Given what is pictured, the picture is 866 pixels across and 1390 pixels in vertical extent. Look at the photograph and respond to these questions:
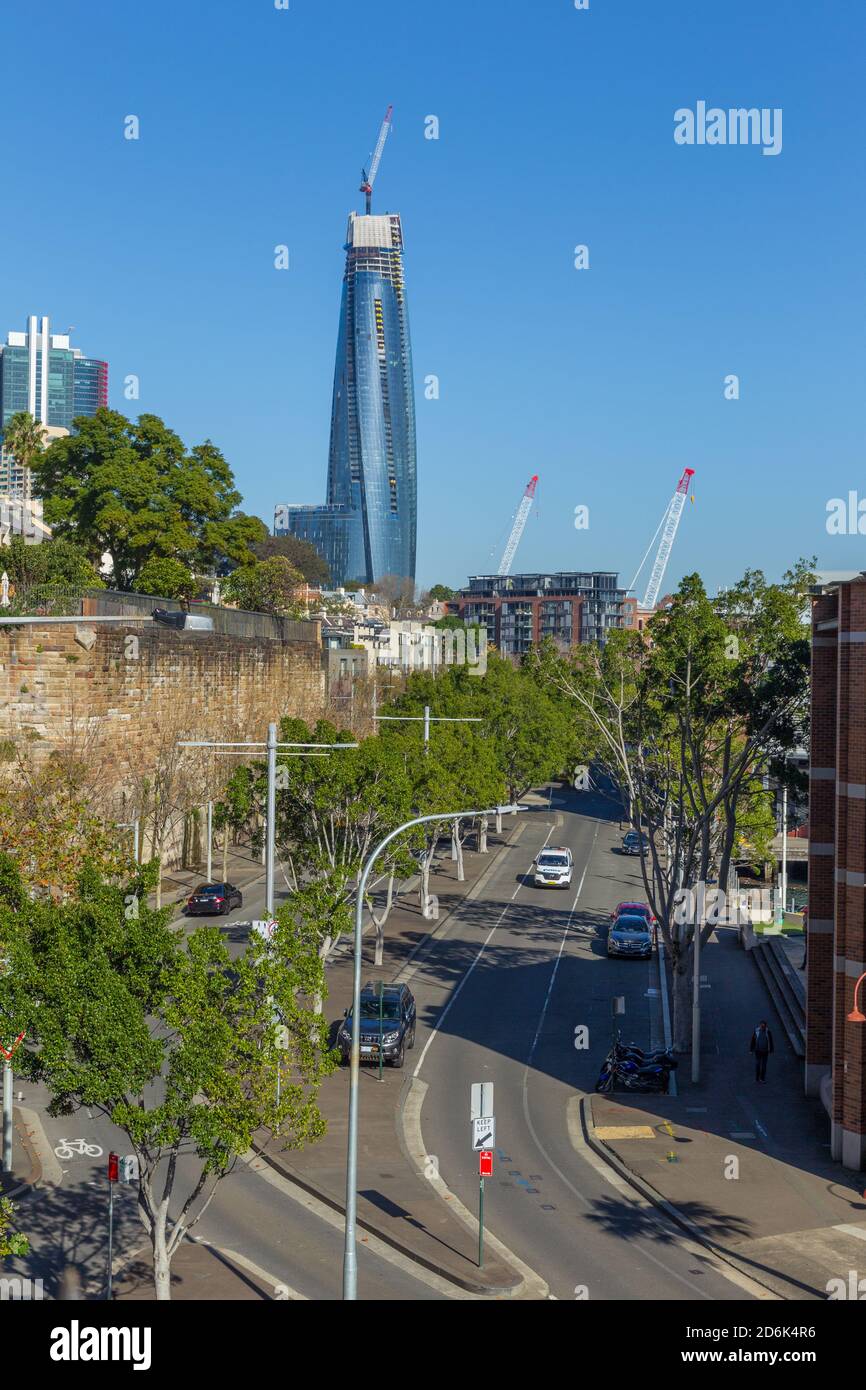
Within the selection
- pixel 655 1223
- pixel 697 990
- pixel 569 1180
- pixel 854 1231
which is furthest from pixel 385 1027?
pixel 854 1231

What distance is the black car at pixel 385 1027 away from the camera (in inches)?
1371

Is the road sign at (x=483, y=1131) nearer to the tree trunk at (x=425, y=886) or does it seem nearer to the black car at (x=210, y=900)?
the black car at (x=210, y=900)

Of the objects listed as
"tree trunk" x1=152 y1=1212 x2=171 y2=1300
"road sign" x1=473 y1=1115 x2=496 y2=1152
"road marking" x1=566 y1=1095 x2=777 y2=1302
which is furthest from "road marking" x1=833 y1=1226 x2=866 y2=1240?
"tree trunk" x1=152 y1=1212 x2=171 y2=1300

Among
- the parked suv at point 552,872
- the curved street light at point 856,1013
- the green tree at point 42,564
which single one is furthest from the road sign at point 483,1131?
the green tree at point 42,564

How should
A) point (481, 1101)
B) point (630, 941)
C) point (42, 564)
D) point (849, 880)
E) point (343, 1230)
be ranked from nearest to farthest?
point (481, 1101) < point (343, 1230) < point (849, 880) < point (630, 941) < point (42, 564)

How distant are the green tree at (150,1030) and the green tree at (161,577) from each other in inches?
2120

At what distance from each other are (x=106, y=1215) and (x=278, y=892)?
109 ft

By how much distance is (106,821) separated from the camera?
44.6 m

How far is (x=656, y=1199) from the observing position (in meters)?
26.8

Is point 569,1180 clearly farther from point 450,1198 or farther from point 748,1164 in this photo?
point 748,1164

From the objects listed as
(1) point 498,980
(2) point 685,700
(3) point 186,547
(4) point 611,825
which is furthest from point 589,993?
(4) point 611,825

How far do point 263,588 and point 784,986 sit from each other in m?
72.1

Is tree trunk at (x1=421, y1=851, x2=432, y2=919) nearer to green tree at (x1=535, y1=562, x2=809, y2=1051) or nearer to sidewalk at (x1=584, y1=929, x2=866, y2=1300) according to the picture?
green tree at (x1=535, y1=562, x2=809, y2=1051)

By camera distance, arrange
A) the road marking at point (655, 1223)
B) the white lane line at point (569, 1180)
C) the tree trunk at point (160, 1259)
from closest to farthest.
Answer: the tree trunk at point (160, 1259), the road marking at point (655, 1223), the white lane line at point (569, 1180)
